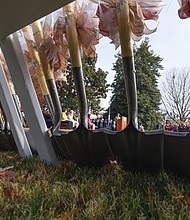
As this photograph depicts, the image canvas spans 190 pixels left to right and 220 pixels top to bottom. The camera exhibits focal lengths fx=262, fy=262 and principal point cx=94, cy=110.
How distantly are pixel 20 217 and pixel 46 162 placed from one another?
0.60 metres

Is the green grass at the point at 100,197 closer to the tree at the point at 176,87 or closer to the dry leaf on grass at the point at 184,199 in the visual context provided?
the dry leaf on grass at the point at 184,199

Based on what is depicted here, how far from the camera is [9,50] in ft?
3.41

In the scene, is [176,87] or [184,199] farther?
[176,87]

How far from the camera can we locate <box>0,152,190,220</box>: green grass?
18.4 inches

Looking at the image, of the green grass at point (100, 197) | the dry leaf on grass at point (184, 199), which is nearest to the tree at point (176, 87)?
the green grass at point (100, 197)

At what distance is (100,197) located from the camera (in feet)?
1.80

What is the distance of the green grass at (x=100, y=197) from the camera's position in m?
0.47

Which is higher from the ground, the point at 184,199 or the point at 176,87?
the point at 184,199

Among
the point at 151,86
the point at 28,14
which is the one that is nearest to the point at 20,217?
the point at 28,14

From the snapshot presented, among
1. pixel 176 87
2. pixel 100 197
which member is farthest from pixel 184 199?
pixel 176 87

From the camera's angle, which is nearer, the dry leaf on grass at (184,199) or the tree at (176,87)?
the dry leaf on grass at (184,199)

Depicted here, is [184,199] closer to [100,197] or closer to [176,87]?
[100,197]

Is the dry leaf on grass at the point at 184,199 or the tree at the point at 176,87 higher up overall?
the dry leaf on grass at the point at 184,199

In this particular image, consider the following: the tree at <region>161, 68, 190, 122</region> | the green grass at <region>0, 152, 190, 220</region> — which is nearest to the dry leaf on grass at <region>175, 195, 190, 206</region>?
the green grass at <region>0, 152, 190, 220</region>
